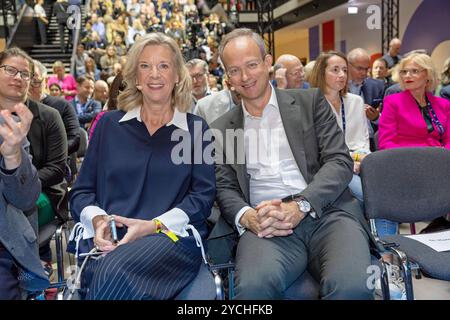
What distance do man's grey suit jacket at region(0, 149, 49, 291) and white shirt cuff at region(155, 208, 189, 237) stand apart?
51 cm

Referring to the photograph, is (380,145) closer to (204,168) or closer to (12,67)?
(204,168)

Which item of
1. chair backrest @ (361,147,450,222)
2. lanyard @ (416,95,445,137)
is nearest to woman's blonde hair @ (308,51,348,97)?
lanyard @ (416,95,445,137)

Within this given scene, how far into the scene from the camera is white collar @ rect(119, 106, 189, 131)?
220cm

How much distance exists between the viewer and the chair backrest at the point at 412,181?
8.35ft

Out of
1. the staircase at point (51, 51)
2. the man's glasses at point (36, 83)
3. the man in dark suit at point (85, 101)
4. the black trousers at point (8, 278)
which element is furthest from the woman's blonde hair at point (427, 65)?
the staircase at point (51, 51)

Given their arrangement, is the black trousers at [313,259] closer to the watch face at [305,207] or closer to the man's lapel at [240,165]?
the watch face at [305,207]

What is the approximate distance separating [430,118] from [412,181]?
124 cm

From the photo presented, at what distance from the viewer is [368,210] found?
98.3 inches

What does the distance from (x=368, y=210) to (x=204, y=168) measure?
3.02 ft

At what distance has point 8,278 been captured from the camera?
6.05 feet

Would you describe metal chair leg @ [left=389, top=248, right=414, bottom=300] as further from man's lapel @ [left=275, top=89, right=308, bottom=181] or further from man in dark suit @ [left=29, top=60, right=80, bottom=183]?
man in dark suit @ [left=29, top=60, right=80, bottom=183]

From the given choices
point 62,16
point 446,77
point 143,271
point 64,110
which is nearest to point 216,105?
point 64,110
